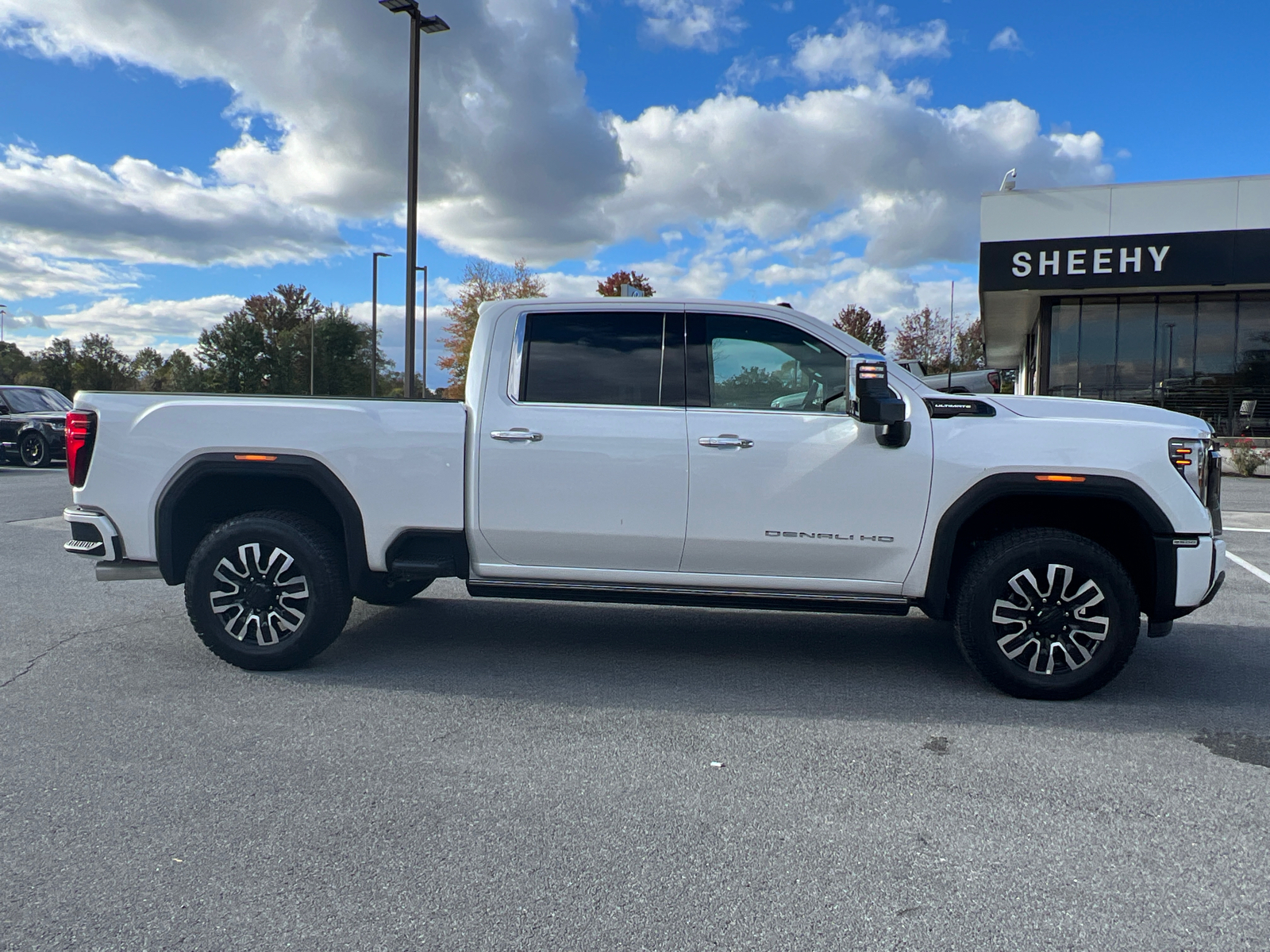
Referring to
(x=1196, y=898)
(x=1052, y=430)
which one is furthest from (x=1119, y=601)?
(x=1196, y=898)

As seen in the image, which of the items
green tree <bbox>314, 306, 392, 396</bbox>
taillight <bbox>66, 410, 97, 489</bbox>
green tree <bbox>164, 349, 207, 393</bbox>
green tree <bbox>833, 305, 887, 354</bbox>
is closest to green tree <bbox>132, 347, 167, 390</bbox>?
green tree <bbox>164, 349, 207, 393</bbox>

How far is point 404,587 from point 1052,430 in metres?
4.22

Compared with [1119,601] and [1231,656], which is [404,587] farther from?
[1231,656]

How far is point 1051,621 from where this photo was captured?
15.1ft

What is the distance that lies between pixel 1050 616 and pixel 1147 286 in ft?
67.8

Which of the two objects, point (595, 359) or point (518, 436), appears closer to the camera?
point (518, 436)

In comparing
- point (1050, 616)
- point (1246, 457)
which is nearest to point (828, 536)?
point (1050, 616)

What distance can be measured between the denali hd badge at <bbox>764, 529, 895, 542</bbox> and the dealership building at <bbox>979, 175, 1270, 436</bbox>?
785 inches

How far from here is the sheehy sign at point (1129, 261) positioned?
69.5ft

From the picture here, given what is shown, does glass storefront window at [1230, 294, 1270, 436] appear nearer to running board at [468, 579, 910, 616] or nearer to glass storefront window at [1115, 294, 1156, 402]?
glass storefront window at [1115, 294, 1156, 402]

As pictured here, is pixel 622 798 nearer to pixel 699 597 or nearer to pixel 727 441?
pixel 699 597

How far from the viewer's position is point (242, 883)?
2.85 meters

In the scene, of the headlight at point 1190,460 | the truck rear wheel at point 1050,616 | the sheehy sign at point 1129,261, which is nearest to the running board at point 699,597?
the truck rear wheel at point 1050,616

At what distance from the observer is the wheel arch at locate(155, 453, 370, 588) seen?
5000 mm
